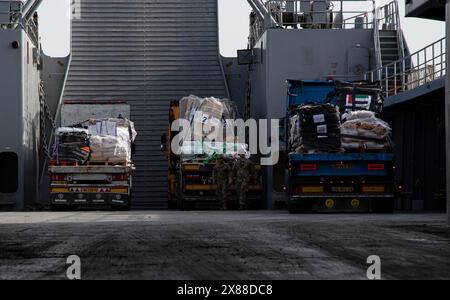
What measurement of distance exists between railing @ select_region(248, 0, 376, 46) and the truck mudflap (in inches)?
448

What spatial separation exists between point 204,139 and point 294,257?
20617 millimetres

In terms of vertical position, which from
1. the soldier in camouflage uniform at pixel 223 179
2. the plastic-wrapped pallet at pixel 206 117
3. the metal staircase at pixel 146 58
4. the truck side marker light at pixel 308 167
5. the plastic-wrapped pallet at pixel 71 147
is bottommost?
the soldier in camouflage uniform at pixel 223 179

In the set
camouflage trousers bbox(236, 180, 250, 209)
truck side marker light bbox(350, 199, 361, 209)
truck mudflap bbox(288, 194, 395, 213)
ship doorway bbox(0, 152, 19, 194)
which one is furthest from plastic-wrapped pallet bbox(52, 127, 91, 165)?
truck side marker light bbox(350, 199, 361, 209)

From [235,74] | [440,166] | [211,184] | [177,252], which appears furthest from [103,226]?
[235,74]

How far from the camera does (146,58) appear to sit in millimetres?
39094

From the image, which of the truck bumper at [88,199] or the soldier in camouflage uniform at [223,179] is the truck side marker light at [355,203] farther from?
the truck bumper at [88,199]

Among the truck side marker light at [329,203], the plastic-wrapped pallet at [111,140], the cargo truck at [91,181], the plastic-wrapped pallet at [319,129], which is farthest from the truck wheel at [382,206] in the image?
the plastic-wrapped pallet at [111,140]

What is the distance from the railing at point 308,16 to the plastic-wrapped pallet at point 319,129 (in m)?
10.4

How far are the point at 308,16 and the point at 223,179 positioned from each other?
29.3 feet

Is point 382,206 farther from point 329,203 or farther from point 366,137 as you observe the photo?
point 366,137

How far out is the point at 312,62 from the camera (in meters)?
34.6

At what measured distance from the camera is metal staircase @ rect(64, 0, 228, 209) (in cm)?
3828

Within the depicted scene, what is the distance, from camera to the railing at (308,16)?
35312 millimetres
